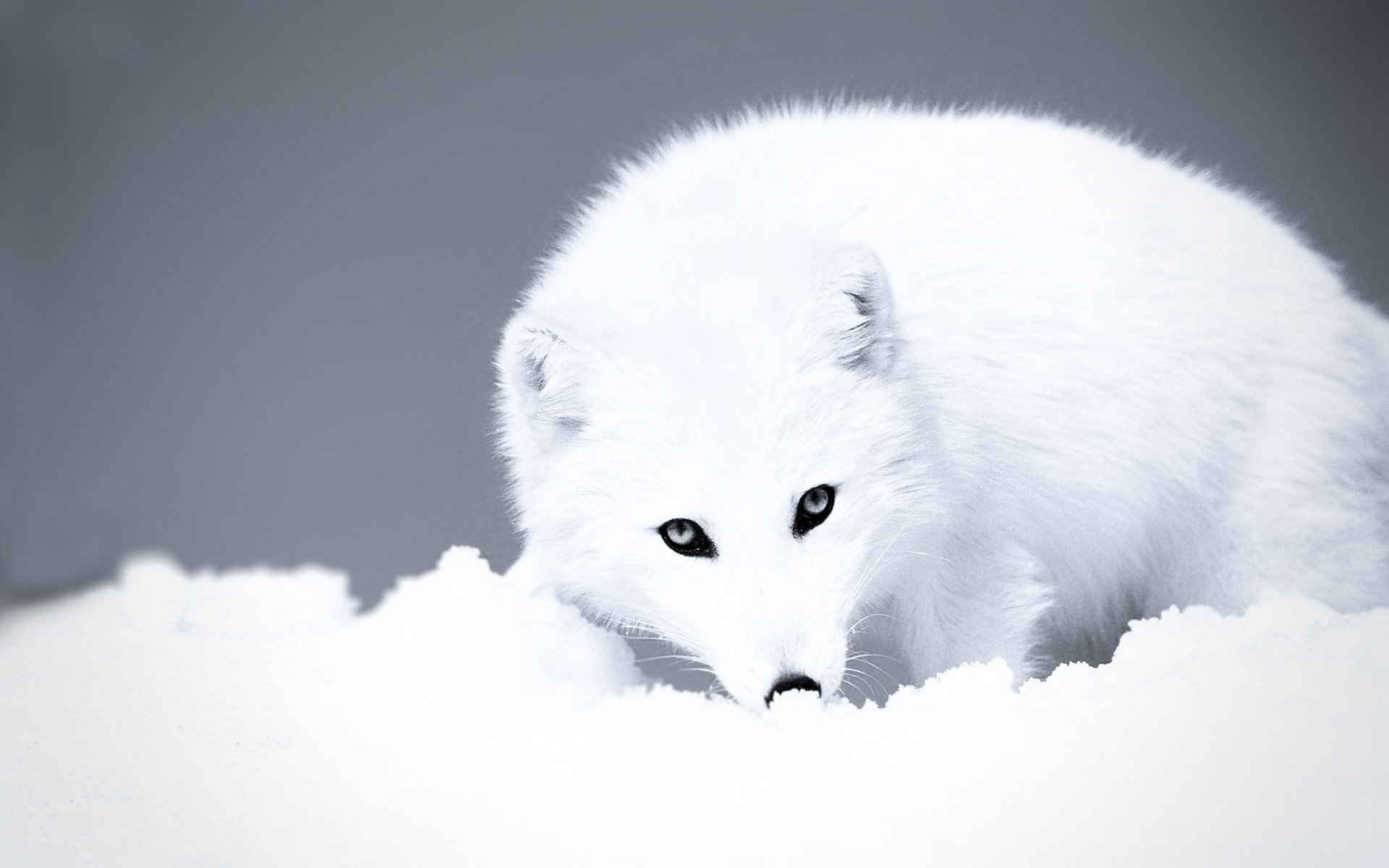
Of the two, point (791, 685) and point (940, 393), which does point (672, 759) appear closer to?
point (791, 685)

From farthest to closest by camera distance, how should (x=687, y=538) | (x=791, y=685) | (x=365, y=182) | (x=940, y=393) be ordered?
(x=365, y=182)
(x=940, y=393)
(x=687, y=538)
(x=791, y=685)

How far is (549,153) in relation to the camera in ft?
6.07

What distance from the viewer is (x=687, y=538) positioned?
1.51m

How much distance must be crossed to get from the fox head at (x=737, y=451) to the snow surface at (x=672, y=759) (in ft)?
0.38

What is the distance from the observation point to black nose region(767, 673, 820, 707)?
1.39 metres

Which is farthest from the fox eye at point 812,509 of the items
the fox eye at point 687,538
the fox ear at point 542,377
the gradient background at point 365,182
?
the gradient background at point 365,182

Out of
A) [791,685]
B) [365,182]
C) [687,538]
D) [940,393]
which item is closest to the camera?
[791,685]

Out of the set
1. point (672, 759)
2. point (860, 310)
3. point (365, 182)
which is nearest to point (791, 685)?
point (672, 759)

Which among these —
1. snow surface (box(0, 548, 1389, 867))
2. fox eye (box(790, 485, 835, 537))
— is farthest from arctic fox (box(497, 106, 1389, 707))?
snow surface (box(0, 548, 1389, 867))

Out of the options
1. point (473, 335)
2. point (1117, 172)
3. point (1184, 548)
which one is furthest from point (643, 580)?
point (1117, 172)

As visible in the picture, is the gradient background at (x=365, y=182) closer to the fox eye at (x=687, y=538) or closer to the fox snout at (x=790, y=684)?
the fox eye at (x=687, y=538)

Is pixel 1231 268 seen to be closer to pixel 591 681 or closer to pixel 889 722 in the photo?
pixel 889 722

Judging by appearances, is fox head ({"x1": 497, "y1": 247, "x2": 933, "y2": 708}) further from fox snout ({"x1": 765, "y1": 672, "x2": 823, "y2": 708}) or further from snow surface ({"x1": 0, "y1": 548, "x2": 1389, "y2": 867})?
snow surface ({"x1": 0, "y1": 548, "x2": 1389, "y2": 867})

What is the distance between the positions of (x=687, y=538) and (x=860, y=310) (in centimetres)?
36
